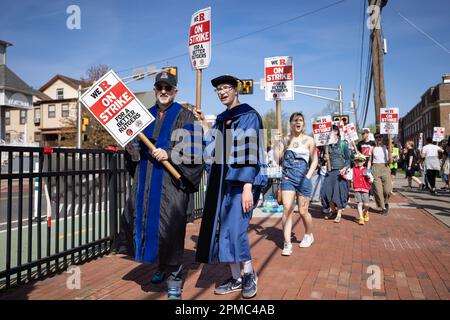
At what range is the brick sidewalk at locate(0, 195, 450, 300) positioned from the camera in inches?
140

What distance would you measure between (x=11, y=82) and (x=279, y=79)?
27.7m

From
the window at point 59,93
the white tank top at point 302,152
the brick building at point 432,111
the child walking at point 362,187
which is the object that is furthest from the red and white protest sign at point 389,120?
the brick building at point 432,111

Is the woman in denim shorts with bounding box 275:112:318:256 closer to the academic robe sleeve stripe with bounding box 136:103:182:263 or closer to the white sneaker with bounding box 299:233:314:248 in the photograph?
the white sneaker with bounding box 299:233:314:248

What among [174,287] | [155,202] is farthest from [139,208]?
[174,287]

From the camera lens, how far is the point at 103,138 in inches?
1259

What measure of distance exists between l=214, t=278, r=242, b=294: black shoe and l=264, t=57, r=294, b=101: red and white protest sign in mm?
4013

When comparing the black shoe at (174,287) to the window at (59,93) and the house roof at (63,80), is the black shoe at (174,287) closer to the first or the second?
the house roof at (63,80)

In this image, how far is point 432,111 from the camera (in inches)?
2259

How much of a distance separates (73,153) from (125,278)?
1582 mm

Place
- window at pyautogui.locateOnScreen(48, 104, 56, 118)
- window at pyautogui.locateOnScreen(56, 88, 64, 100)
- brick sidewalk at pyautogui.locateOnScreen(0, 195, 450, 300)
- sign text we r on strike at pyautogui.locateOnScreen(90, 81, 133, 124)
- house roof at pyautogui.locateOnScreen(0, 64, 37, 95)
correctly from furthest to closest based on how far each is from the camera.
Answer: window at pyautogui.locateOnScreen(56, 88, 64, 100)
window at pyautogui.locateOnScreen(48, 104, 56, 118)
house roof at pyautogui.locateOnScreen(0, 64, 37, 95)
sign text we r on strike at pyautogui.locateOnScreen(90, 81, 133, 124)
brick sidewalk at pyautogui.locateOnScreen(0, 195, 450, 300)

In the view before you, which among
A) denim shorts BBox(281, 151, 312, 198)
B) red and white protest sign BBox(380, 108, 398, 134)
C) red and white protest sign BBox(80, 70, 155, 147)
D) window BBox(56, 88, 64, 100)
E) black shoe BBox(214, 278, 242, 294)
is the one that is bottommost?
black shoe BBox(214, 278, 242, 294)

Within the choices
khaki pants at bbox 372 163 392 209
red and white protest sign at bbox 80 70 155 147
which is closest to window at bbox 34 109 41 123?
khaki pants at bbox 372 163 392 209
